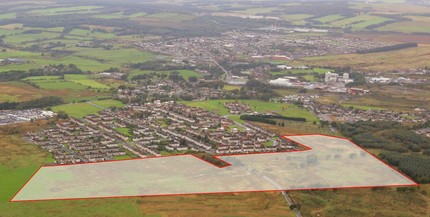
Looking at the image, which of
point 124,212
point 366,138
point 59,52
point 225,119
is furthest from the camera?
point 59,52

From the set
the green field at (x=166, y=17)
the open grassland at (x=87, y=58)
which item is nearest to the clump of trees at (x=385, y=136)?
the open grassland at (x=87, y=58)

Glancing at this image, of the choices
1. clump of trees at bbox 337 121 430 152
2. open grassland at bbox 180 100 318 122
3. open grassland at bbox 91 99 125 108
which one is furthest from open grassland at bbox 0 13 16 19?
clump of trees at bbox 337 121 430 152

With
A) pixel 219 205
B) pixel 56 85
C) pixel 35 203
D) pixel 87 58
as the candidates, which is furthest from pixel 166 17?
pixel 219 205

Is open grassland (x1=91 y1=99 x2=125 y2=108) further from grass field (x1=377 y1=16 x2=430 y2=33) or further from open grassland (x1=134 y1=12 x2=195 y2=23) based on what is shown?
grass field (x1=377 y1=16 x2=430 y2=33)

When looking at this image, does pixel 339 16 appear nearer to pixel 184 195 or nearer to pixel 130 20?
pixel 130 20

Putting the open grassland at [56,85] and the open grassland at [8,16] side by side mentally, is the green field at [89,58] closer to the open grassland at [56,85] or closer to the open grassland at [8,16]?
the open grassland at [56,85]

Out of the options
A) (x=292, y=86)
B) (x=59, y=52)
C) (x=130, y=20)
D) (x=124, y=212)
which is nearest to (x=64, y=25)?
(x=130, y=20)

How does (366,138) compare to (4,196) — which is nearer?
(4,196)
